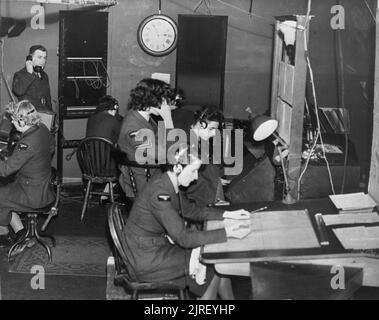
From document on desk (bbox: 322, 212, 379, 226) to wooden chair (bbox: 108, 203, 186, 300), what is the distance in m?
1.11

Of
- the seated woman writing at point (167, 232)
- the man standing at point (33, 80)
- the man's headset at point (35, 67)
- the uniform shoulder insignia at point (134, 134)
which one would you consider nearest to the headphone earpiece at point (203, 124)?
the uniform shoulder insignia at point (134, 134)

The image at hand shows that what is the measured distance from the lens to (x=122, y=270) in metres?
4.32

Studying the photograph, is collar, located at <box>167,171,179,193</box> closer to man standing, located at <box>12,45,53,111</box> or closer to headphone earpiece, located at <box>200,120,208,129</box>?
A: headphone earpiece, located at <box>200,120,208,129</box>

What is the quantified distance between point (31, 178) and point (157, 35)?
10.6ft

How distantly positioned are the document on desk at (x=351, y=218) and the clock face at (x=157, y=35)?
443cm

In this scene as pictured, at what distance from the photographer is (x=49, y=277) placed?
550 cm

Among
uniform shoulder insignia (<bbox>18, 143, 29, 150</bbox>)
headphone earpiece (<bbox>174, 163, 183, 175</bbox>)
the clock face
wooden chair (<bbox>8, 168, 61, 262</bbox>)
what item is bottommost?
wooden chair (<bbox>8, 168, 61, 262</bbox>)

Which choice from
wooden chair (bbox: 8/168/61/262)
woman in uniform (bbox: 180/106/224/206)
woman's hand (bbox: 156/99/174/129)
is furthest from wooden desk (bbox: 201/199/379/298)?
woman's hand (bbox: 156/99/174/129)

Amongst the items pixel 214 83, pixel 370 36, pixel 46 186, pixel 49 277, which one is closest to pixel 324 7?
pixel 370 36

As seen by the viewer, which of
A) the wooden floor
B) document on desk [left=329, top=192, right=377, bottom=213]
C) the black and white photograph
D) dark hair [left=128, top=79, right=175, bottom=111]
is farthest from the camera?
dark hair [left=128, top=79, right=175, bottom=111]

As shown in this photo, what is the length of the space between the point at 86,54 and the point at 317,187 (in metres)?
3.76

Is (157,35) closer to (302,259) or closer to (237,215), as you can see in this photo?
(237,215)

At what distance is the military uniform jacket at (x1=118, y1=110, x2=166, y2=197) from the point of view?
5.69 meters
